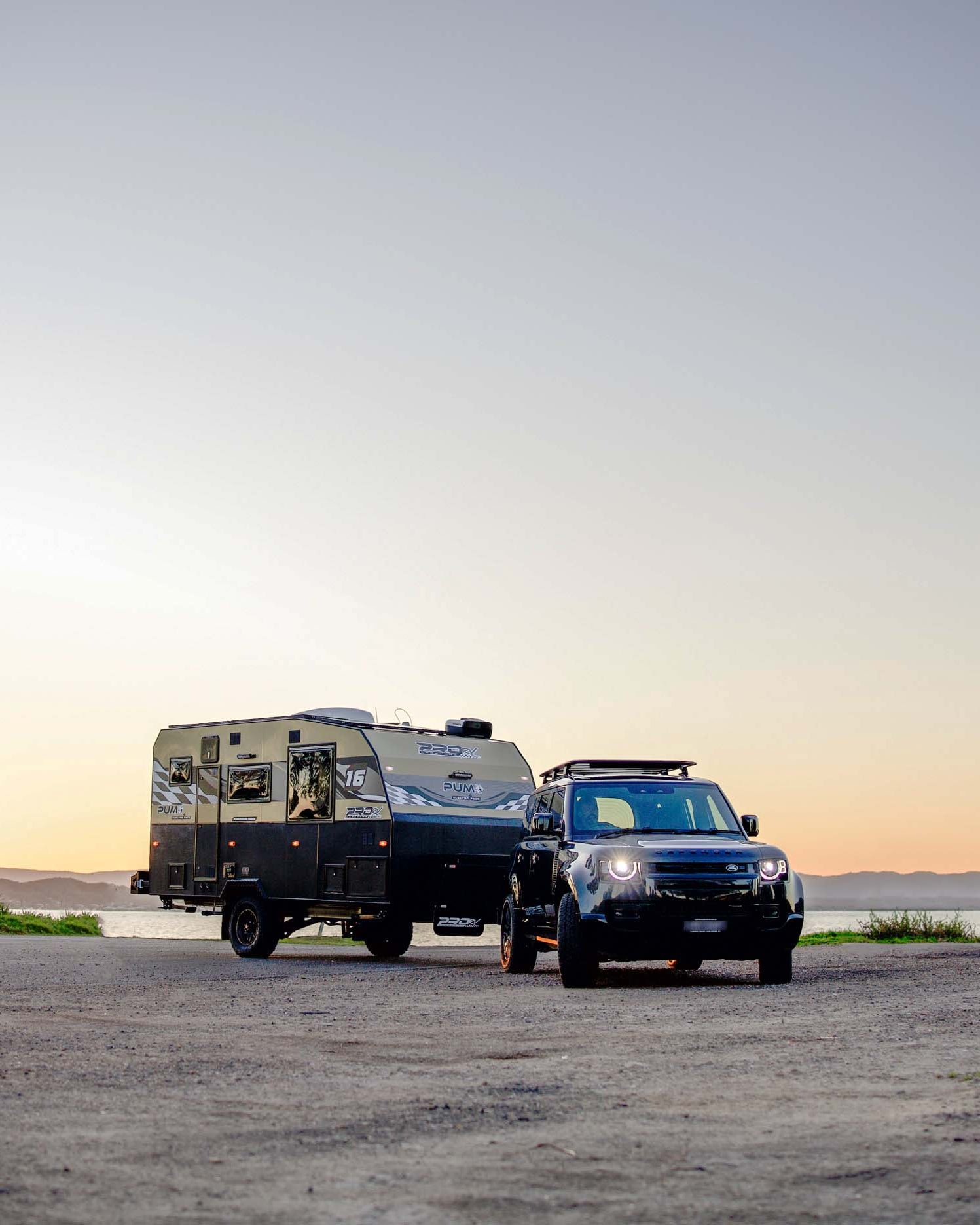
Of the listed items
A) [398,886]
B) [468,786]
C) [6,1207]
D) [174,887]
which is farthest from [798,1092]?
[174,887]

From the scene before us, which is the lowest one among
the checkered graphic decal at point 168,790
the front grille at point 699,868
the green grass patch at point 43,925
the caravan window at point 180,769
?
the green grass patch at point 43,925

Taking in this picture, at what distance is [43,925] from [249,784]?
51.7 feet

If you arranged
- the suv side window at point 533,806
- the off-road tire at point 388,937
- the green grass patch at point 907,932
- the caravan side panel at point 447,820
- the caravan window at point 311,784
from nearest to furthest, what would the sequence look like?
1. the suv side window at point 533,806
2. the caravan side panel at point 447,820
3. the off-road tire at point 388,937
4. the caravan window at point 311,784
5. the green grass patch at point 907,932

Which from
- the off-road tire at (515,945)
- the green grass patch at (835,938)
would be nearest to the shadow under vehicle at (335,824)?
the off-road tire at (515,945)

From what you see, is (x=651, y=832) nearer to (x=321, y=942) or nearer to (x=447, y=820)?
(x=447, y=820)

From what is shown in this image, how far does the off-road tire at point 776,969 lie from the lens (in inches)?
624

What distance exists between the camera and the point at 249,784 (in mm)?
22188

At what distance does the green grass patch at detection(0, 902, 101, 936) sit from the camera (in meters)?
34.1

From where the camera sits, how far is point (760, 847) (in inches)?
636

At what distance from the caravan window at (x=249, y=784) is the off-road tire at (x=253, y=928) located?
4.74 feet

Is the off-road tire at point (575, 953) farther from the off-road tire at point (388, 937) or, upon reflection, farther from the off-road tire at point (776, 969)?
the off-road tire at point (388, 937)

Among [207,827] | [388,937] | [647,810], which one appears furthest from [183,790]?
[647,810]

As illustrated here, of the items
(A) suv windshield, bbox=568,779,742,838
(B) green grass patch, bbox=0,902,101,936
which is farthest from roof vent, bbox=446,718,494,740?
(B) green grass patch, bbox=0,902,101,936

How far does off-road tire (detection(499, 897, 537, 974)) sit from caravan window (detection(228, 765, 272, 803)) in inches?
194
